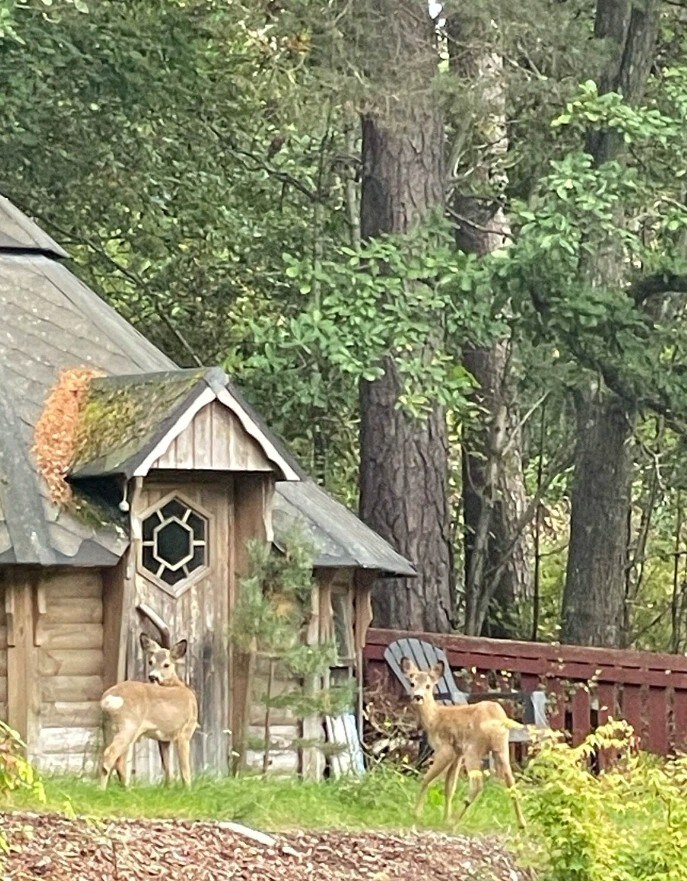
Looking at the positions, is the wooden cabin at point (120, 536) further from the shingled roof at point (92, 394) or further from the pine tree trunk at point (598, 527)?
the pine tree trunk at point (598, 527)

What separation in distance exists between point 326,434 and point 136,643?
7.94m

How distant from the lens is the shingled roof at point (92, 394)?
12570 millimetres

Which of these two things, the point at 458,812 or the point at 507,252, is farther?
the point at 507,252

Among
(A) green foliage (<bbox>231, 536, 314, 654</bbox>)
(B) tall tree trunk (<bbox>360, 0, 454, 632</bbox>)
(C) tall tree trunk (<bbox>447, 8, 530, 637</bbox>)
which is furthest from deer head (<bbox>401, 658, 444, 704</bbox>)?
(C) tall tree trunk (<bbox>447, 8, 530, 637</bbox>)

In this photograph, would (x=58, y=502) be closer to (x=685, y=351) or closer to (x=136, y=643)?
(x=136, y=643)

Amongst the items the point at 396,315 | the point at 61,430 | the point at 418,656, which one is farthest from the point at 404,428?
the point at 61,430

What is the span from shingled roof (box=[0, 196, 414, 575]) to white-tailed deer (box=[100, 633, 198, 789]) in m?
0.85

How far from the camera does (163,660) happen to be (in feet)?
40.8

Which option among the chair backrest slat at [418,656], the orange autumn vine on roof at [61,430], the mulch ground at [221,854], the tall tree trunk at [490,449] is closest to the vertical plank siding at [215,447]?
the orange autumn vine on roof at [61,430]

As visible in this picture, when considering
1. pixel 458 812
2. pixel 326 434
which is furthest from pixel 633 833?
pixel 326 434

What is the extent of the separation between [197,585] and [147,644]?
0.74 m

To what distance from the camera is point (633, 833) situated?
9.84 m

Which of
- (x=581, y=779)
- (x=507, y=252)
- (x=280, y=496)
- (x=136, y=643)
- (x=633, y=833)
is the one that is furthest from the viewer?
(x=507, y=252)

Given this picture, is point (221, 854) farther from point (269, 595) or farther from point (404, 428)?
point (404, 428)
